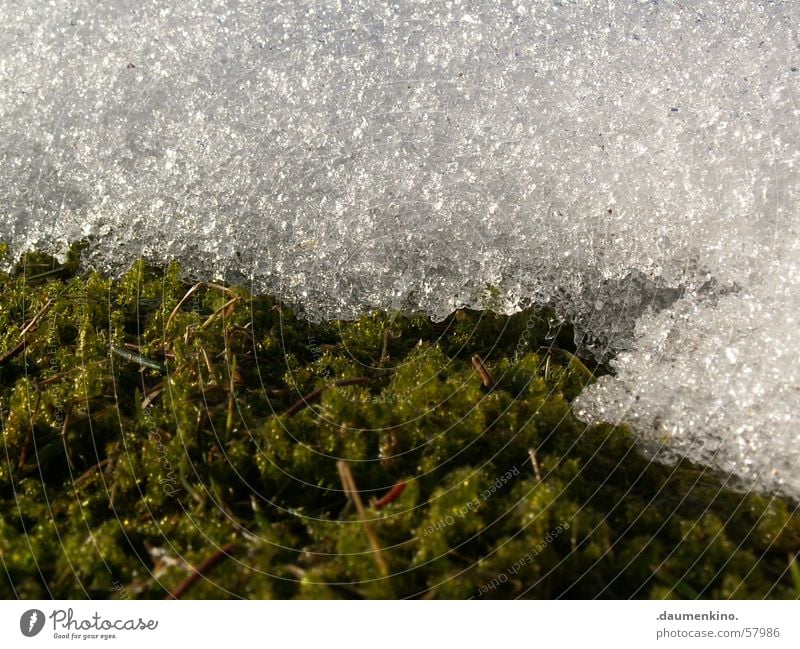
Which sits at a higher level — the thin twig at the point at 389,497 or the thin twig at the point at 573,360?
the thin twig at the point at 573,360

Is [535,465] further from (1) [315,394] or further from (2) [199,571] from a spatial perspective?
(2) [199,571]

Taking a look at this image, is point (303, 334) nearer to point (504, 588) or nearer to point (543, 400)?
point (543, 400)

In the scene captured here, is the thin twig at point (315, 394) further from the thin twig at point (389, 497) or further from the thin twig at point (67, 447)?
the thin twig at point (67, 447)

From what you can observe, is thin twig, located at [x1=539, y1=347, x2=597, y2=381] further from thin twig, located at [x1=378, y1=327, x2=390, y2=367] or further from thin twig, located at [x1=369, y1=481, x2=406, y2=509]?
thin twig, located at [x1=369, y1=481, x2=406, y2=509]

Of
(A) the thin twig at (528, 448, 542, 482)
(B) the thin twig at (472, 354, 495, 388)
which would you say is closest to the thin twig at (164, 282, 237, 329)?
(B) the thin twig at (472, 354, 495, 388)
